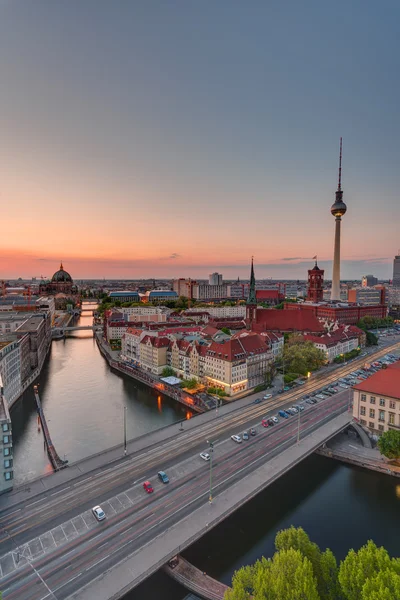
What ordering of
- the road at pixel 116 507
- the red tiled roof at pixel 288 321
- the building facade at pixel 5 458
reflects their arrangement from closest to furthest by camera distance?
the road at pixel 116 507 < the building facade at pixel 5 458 < the red tiled roof at pixel 288 321

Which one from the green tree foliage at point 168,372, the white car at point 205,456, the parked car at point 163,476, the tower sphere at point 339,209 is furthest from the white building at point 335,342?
the tower sphere at point 339,209

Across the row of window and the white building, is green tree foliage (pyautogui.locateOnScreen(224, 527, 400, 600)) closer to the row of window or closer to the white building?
the row of window

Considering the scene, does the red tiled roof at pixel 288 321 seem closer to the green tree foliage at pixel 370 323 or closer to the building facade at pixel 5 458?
the green tree foliage at pixel 370 323

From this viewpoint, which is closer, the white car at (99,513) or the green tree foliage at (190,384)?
the white car at (99,513)

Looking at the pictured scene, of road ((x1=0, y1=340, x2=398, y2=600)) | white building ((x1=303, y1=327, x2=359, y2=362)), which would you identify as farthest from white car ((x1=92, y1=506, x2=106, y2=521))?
white building ((x1=303, y1=327, x2=359, y2=362))

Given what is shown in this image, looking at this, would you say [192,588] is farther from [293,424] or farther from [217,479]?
[293,424]

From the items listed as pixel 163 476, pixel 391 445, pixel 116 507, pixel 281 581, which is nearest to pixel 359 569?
pixel 281 581
